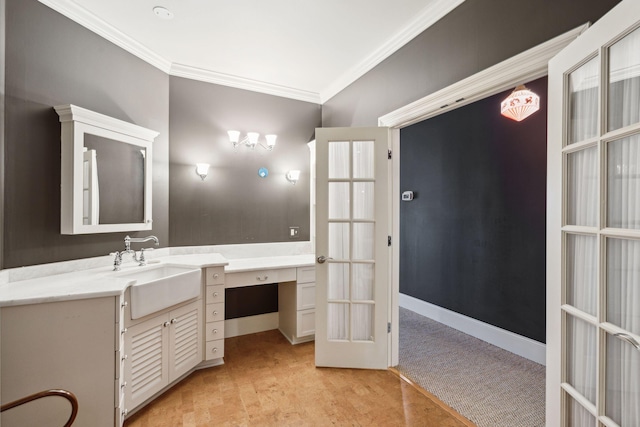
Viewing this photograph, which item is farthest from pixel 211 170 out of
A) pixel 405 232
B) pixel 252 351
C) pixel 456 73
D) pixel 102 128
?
pixel 405 232

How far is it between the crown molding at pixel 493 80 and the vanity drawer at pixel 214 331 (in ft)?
7.80

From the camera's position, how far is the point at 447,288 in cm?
367

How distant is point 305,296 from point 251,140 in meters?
1.81

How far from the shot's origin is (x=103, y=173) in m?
2.39

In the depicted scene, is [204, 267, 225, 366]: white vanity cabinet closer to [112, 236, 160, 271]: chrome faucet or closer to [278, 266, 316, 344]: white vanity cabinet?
[112, 236, 160, 271]: chrome faucet

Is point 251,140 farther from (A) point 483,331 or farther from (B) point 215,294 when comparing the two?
(A) point 483,331

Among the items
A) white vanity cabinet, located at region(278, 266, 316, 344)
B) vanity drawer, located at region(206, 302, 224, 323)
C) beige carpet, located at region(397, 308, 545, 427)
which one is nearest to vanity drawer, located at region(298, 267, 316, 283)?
white vanity cabinet, located at region(278, 266, 316, 344)

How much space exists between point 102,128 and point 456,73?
268 centimetres

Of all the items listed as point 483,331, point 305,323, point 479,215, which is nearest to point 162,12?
point 305,323

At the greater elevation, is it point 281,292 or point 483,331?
point 281,292

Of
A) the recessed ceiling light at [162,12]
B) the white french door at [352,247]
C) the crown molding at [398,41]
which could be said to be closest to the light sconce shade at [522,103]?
the crown molding at [398,41]

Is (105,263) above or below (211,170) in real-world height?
below

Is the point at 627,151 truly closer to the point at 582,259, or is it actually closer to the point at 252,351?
the point at 582,259

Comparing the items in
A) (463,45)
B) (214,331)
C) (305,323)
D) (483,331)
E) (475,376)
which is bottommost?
(475,376)
